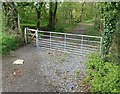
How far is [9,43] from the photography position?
10062 mm

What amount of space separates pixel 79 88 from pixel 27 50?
506 cm

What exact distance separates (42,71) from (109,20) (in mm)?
2816

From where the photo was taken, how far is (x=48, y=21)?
1767 centimetres

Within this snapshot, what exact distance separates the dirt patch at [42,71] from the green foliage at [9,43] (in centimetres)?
33

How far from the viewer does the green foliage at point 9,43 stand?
9488 millimetres

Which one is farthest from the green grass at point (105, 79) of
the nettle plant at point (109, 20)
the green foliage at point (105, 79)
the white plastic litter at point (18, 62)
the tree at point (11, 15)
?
the tree at point (11, 15)

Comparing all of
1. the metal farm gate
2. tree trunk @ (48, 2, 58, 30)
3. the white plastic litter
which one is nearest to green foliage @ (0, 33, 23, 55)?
the metal farm gate

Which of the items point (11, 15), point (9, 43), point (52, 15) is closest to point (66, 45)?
point (9, 43)

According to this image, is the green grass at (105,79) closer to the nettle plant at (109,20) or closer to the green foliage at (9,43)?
the nettle plant at (109,20)

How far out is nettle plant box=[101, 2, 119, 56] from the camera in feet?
21.0

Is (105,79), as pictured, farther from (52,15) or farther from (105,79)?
(52,15)

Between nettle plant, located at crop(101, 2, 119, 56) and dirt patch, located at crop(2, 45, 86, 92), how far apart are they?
1293 millimetres

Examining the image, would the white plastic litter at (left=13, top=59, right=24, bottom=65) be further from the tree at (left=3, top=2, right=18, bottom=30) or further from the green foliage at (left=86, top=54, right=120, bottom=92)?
the tree at (left=3, top=2, right=18, bottom=30)

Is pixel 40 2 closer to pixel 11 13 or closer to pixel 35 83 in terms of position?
A: pixel 11 13
